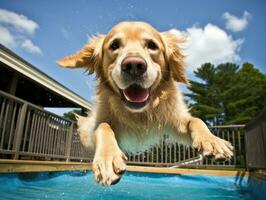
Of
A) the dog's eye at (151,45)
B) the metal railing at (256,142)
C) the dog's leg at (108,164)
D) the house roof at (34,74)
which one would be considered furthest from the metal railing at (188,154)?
the dog's leg at (108,164)

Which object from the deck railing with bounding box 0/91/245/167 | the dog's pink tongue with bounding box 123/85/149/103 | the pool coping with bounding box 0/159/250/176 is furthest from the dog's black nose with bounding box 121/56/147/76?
the pool coping with bounding box 0/159/250/176

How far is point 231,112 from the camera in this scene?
89.6 ft

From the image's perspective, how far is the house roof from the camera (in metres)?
6.61

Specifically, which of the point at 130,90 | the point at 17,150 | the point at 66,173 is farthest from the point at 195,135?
the point at 66,173

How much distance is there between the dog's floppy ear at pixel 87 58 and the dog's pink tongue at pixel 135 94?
0.87 meters

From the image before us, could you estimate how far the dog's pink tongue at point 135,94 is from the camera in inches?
109

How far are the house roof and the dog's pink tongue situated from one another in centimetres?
277

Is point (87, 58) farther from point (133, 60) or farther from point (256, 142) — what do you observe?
point (256, 142)

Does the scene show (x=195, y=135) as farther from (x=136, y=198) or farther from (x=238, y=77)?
(x=238, y=77)

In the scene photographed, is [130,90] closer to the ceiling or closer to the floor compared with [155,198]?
closer to the ceiling

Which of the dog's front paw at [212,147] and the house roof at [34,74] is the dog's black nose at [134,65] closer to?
the dog's front paw at [212,147]

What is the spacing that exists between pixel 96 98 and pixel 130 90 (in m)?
0.85

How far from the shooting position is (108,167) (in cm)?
206

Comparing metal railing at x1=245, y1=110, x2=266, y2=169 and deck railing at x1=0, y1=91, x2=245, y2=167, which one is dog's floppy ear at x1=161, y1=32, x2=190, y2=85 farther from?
metal railing at x1=245, y1=110, x2=266, y2=169
